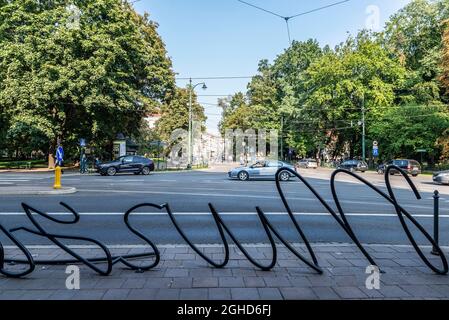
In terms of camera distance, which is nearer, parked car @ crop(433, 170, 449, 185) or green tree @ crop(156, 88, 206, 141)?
parked car @ crop(433, 170, 449, 185)

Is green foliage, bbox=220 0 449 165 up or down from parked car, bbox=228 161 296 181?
up

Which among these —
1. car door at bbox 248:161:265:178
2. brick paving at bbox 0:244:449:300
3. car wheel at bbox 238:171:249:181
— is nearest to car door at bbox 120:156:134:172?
car wheel at bbox 238:171:249:181

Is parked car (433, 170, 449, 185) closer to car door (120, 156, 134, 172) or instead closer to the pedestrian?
car door (120, 156, 134, 172)

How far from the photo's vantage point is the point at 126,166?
93.6ft

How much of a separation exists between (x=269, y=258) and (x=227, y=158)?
305ft

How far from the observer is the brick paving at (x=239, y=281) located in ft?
12.2

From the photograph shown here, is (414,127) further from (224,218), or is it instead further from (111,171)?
(224,218)

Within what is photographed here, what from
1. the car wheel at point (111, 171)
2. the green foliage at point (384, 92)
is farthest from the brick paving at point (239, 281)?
the green foliage at point (384, 92)

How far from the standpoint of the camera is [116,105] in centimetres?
3241

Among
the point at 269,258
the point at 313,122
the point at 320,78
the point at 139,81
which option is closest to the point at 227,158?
the point at 313,122

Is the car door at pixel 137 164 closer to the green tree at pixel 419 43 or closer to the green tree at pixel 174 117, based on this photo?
the green tree at pixel 174 117

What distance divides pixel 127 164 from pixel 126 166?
187 mm

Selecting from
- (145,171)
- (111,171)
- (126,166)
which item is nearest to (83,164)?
(111,171)

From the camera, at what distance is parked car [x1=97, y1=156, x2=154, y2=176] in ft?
90.3
